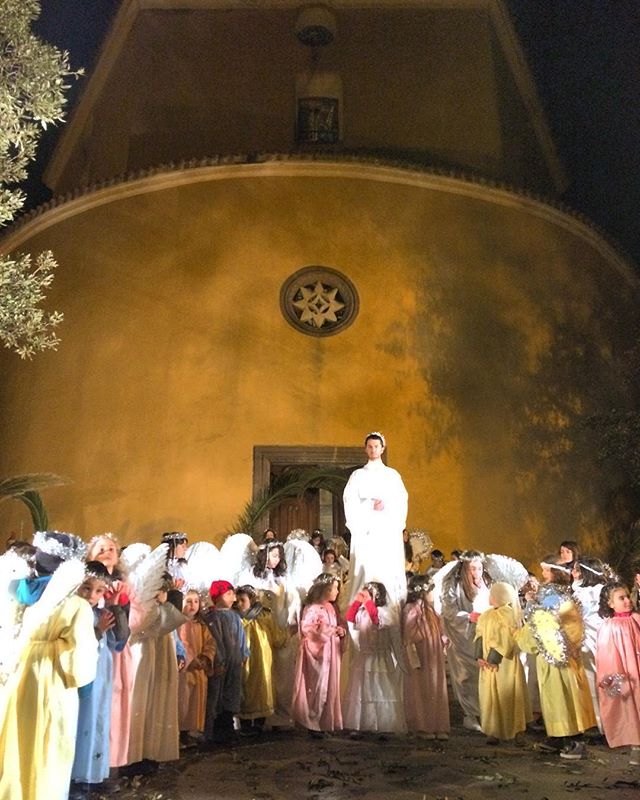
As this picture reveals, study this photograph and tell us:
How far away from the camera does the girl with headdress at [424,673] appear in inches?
235

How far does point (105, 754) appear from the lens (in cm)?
415

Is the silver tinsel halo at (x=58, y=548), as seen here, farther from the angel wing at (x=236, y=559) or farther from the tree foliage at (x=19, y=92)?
the tree foliage at (x=19, y=92)

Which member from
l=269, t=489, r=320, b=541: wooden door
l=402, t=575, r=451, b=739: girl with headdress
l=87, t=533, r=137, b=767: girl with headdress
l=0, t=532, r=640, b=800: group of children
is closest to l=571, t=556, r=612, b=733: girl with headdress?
l=0, t=532, r=640, b=800: group of children

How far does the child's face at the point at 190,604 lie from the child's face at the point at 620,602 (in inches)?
133

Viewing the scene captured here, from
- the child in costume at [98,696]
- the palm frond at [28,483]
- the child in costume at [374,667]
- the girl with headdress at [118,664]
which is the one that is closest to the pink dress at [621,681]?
the child in costume at [374,667]

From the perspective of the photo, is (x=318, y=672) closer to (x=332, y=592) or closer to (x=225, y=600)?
(x=332, y=592)

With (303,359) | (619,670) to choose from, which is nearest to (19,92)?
(303,359)

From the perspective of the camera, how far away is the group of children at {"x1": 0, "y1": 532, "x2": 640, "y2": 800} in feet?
12.1

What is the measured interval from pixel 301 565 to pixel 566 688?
2.85 m

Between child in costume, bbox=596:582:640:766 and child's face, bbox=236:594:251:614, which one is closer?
child in costume, bbox=596:582:640:766

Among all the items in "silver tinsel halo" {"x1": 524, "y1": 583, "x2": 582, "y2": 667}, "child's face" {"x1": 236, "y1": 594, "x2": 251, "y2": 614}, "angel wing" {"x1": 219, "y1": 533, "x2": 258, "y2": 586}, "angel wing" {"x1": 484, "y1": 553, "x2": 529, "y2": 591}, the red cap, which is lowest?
"silver tinsel halo" {"x1": 524, "y1": 583, "x2": 582, "y2": 667}

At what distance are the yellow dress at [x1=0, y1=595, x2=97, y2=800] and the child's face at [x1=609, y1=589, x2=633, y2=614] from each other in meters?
4.09

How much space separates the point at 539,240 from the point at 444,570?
824 centimetres

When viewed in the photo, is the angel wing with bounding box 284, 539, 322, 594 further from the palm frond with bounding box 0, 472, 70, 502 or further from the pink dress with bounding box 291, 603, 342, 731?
the palm frond with bounding box 0, 472, 70, 502
